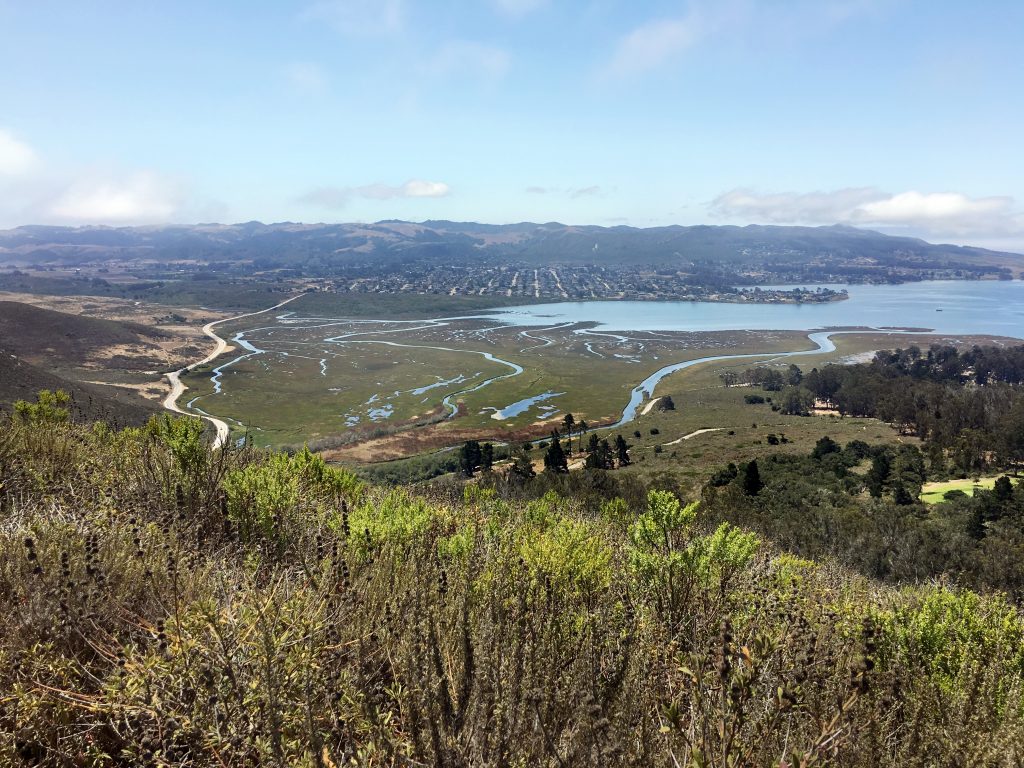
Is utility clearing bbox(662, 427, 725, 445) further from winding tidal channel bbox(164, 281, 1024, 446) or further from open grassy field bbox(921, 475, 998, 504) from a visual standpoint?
open grassy field bbox(921, 475, 998, 504)

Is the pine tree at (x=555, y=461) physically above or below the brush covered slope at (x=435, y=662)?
below

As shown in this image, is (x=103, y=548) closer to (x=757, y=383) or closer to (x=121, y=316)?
(x=757, y=383)

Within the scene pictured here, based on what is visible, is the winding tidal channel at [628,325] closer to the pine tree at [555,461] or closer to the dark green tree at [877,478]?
the pine tree at [555,461]

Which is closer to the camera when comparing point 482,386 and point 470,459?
point 470,459

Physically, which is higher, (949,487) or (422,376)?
(949,487)

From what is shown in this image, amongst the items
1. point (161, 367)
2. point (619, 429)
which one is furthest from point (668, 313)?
point (161, 367)

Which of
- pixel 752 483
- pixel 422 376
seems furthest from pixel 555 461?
pixel 422 376

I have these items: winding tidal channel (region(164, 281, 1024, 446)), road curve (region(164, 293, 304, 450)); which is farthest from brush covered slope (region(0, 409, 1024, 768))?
winding tidal channel (region(164, 281, 1024, 446))

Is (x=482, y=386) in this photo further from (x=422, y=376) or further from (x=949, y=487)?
(x=949, y=487)

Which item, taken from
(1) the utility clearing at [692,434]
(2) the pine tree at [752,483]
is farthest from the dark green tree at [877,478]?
(1) the utility clearing at [692,434]
